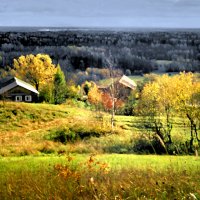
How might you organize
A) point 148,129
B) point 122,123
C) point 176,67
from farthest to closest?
1. point 176,67
2. point 122,123
3. point 148,129

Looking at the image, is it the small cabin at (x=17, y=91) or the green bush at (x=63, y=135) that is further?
the small cabin at (x=17, y=91)

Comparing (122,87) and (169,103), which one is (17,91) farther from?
(169,103)

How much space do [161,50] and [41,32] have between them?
6197 mm

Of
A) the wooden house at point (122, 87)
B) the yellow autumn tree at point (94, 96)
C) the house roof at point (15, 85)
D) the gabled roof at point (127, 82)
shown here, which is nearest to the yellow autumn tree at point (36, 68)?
the house roof at point (15, 85)

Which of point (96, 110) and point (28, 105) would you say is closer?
point (28, 105)

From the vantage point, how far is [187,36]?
21.5m

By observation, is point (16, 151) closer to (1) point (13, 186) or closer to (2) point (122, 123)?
(2) point (122, 123)

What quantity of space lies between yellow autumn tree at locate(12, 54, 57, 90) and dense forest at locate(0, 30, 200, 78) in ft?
1.02

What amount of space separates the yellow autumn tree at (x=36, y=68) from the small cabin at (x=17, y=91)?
2.27 ft

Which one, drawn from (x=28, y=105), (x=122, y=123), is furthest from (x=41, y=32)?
(x=122, y=123)

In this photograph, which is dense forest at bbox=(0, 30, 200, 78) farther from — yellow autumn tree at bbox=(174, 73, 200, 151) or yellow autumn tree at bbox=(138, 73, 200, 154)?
yellow autumn tree at bbox=(174, 73, 200, 151)

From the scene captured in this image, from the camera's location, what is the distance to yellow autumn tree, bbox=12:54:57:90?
1924 centimetres

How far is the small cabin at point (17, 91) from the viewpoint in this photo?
18.1 meters

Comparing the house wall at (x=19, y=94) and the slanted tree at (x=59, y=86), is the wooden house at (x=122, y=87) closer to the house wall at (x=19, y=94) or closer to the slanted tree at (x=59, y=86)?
the slanted tree at (x=59, y=86)
